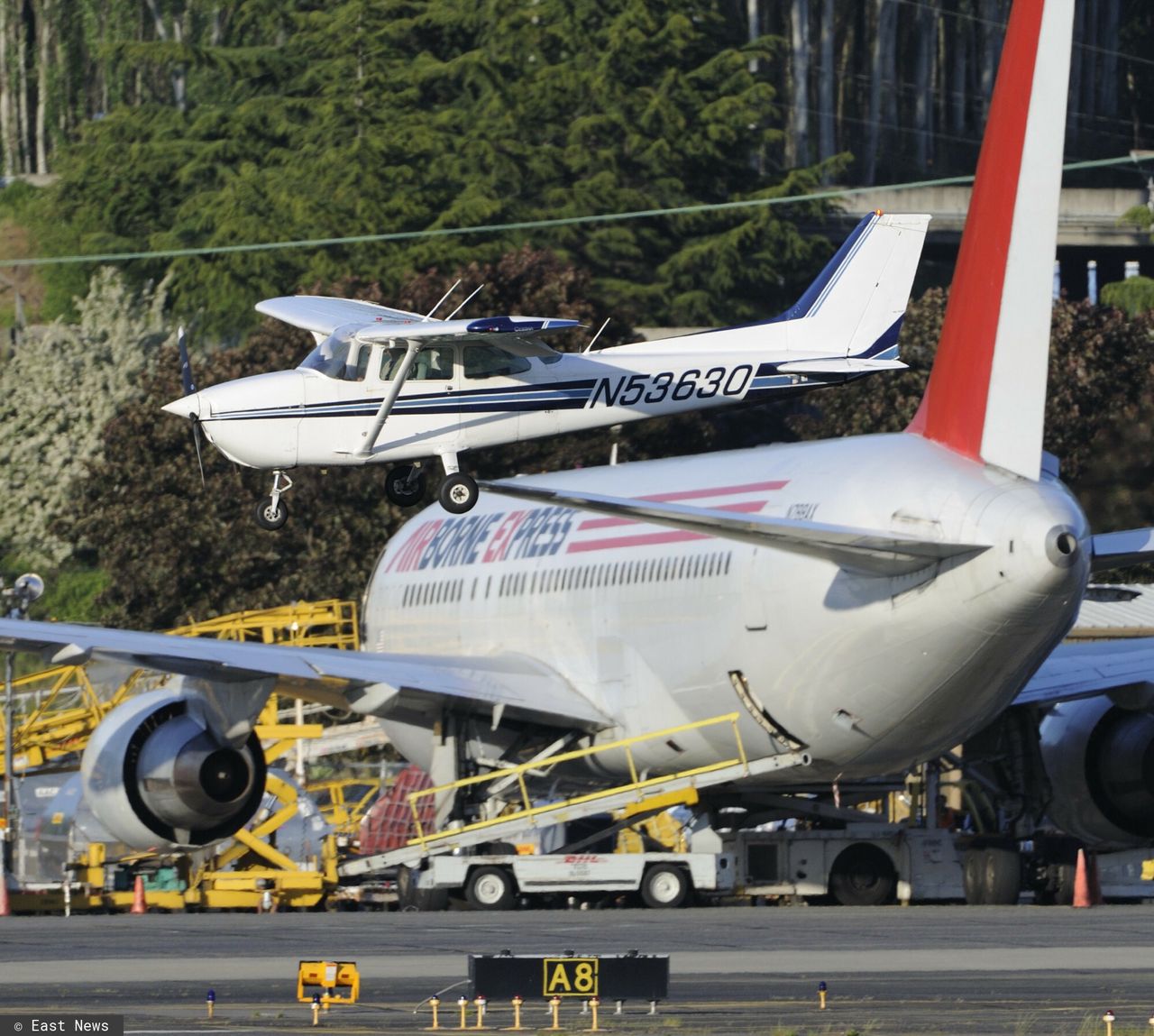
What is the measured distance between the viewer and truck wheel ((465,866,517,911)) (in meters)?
36.6

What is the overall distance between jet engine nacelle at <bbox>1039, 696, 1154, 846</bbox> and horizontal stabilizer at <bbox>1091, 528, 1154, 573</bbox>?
234 inches

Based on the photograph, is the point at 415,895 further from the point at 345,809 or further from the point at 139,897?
the point at 345,809

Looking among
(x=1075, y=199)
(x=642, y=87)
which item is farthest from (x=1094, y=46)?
(x=642, y=87)

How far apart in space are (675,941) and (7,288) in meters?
92.9

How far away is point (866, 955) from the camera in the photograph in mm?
26547

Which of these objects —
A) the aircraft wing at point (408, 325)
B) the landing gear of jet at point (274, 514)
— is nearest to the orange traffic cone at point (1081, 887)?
the aircraft wing at point (408, 325)

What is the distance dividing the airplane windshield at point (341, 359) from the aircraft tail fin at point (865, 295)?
6.05 meters

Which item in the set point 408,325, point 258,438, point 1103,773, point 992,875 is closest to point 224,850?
point 992,875

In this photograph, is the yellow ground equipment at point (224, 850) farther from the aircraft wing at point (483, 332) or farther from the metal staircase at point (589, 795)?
the aircraft wing at point (483, 332)

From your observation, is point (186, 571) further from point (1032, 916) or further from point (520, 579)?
point (1032, 916)

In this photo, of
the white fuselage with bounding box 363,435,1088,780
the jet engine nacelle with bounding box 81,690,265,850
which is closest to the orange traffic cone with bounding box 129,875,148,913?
the jet engine nacelle with bounding box 81,690,265,850

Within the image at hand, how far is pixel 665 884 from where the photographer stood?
35.9m

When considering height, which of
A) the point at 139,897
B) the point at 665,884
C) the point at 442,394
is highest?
the point at 442,394
